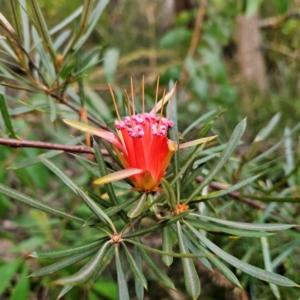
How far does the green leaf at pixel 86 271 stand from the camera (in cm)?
19

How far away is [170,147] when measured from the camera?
0.84 ft

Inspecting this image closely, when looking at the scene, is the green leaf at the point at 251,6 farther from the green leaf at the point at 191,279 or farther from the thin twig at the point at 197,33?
the green leaf at the point at 191,279

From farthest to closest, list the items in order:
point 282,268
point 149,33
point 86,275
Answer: point 149,33
point 282,268
point 86,275

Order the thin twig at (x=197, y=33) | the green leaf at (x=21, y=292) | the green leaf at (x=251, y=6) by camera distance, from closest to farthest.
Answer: the green leaf at (x=21, y=292) < the green leaf at (x=251, y=6) < the thin twig at (x=197, y=33)

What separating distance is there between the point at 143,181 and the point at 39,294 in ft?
2.06

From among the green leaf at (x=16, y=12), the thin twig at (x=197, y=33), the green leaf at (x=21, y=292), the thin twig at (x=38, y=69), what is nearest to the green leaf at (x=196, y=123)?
the thin twig at (x=38, y=69)

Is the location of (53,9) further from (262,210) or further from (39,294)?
(262,210)

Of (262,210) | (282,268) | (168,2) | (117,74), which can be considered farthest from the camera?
(168,2)

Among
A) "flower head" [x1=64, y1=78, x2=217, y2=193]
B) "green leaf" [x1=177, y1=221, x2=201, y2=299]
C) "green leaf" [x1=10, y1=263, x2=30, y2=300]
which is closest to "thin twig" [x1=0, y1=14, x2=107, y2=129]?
"flower head" [x1=64, y1=78, x2=217, y2=193]

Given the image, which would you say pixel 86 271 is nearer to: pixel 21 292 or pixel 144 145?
pixel 144 145

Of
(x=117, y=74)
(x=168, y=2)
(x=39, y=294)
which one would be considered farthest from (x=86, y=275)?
(x=168, y=2)

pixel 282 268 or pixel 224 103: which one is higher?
pixel 224 103

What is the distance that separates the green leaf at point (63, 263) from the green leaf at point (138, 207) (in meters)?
0.04

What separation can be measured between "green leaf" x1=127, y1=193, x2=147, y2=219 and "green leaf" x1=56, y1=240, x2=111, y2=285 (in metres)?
0.03
